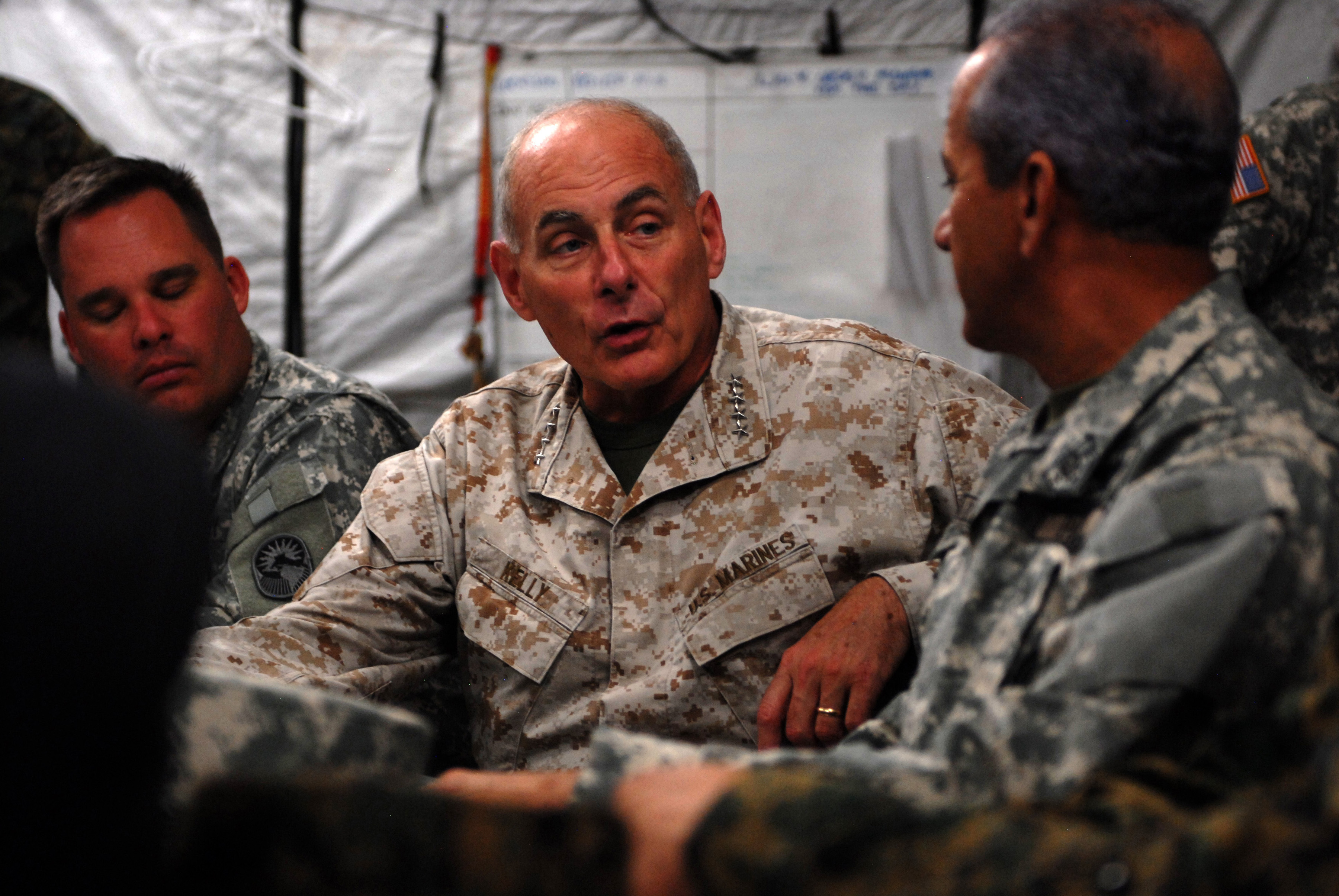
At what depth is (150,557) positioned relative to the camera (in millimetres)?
606

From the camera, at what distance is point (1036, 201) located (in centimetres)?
109

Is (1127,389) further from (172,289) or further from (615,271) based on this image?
(172,289)

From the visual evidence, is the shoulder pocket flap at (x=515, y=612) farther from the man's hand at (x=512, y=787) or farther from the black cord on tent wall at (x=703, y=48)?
the black cord on tent wall at (x=703, y=48)

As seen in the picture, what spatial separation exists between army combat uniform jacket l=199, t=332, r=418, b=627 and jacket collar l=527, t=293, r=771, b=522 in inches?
17.9

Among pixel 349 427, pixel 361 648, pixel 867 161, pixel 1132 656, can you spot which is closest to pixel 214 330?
pixel 349 427

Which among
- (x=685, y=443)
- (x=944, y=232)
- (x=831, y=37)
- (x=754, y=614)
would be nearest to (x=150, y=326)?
(x=685, y=443)

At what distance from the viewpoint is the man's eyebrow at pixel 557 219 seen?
5.90 ft

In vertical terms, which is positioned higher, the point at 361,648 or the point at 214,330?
the point at 214,330

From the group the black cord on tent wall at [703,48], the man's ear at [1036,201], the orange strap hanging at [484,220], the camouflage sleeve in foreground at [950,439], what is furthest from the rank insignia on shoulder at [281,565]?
the black cord on tent wall at [703,48]

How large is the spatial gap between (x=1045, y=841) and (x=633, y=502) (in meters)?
1.13

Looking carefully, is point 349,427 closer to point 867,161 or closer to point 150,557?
point 150,557

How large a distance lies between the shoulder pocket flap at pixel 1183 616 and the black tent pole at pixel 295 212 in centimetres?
315

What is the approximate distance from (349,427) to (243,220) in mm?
1730

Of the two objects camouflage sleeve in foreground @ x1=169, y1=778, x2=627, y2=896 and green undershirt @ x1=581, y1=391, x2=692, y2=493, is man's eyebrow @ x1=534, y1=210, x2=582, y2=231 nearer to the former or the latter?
green undershirt @ x1=581, y1=391, x2=692, y2=493
